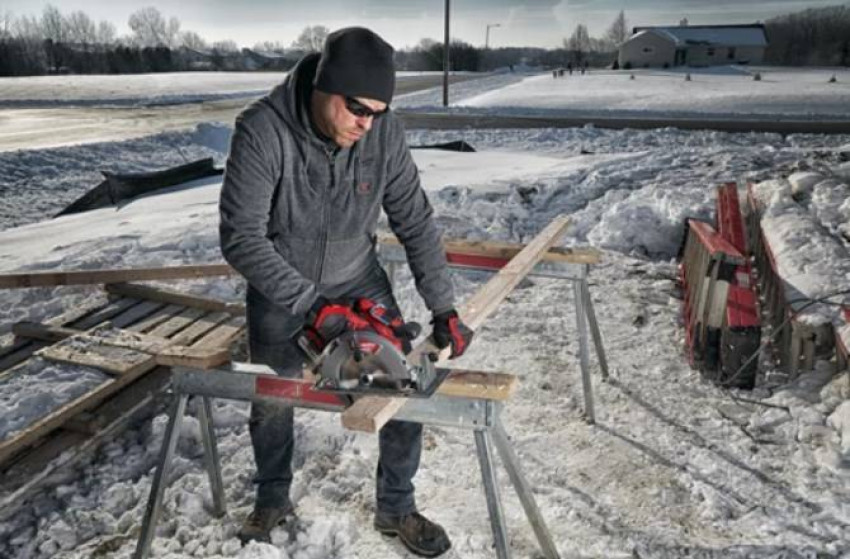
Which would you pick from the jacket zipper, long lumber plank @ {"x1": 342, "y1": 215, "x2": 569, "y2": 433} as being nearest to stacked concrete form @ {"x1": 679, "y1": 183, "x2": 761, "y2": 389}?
long lumber plank @ {"x1": 342, "y1": 215, "x2": 569, "y2": 433}

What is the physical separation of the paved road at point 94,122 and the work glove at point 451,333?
15864 mm

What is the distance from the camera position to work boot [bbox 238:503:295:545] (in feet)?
8.82

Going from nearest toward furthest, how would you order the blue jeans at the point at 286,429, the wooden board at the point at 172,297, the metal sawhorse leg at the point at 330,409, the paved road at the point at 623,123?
the metal sawhorse leg at the point at 330,409
the blue jeans at the point at 286,429
the wooden board at the point at 172,297
the paved road at the point at 623,123

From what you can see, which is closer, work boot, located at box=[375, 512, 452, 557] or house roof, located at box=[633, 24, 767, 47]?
work boot, located at box=[375, 512, 452, 557]

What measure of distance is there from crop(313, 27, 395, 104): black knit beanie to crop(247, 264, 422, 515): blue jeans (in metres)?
0.84

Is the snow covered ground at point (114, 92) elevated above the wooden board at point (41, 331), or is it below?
above

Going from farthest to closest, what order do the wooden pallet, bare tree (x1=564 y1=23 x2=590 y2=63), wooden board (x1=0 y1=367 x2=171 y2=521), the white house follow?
bare tree (x1=564 y1=23 x2=590 y2=63) < the white house < the wooden pallet < wooden board (x1=0 y1=367 x2=171 y2=521)

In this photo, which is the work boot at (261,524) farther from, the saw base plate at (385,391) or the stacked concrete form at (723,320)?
the stacked concrete form at (723,320)

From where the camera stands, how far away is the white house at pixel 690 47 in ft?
227

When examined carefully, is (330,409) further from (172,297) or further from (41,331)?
(172,297)

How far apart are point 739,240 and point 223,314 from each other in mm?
4424

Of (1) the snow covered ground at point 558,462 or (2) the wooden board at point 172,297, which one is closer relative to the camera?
(1) the snow covered ground at point 558,462

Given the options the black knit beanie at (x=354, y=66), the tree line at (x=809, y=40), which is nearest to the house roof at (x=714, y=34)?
the tree line at (x=809, y=40)

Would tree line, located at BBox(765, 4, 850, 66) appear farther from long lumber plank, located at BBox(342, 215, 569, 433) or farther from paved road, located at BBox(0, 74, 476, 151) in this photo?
long lumber plank, located at BBox(342, 215, 569, 433)
